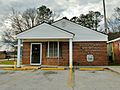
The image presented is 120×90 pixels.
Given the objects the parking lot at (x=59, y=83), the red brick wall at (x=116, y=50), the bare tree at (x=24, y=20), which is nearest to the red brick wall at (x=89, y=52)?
the red brick wall at (x=116, y=50)

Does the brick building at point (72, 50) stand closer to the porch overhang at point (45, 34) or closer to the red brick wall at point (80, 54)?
the red brick wall at point (80, 54)

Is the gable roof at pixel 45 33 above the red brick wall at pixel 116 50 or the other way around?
above

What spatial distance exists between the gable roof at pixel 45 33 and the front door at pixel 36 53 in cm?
283

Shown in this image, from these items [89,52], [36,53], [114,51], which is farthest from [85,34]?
[114,51]

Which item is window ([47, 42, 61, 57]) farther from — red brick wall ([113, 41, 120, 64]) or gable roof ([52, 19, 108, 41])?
red brick wall ([113, 41, 120, 64])

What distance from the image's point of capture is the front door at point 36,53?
21.2 metres

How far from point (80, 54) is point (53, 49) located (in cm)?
292

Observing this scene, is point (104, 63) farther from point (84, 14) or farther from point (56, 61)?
point (84, 14)

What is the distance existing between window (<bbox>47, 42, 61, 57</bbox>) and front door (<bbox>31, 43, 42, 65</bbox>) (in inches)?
38.7

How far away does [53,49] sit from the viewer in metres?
21.0

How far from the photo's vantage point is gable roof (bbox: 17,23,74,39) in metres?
18.5

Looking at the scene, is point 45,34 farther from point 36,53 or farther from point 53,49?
point 36,53

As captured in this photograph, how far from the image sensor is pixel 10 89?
7809mm

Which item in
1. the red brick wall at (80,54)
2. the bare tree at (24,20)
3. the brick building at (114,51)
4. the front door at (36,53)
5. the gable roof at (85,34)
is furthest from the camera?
the bare tree at (24,20)
